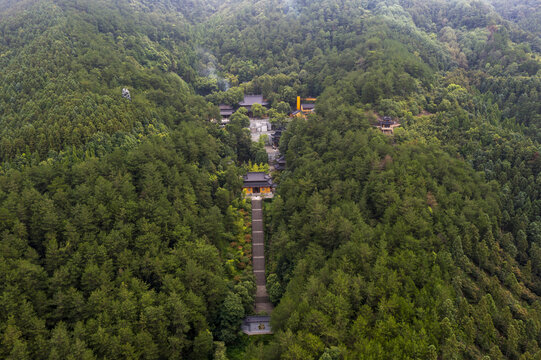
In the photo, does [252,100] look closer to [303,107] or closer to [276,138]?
[303,107]

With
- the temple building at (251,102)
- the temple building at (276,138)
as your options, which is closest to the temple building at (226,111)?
the temple building at (251,102)

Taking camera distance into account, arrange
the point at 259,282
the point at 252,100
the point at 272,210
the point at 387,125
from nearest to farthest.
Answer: the point at 259,282 < the point at 272,210 < the point at 387,125 < the point at 252,100

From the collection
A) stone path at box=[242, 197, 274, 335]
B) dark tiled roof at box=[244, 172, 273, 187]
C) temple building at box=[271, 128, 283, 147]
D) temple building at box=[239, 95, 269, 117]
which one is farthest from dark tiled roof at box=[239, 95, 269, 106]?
stone path at box=[242, 197, 274, 335]

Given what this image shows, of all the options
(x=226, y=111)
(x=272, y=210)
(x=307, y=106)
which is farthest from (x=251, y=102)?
(x=272, y=210)

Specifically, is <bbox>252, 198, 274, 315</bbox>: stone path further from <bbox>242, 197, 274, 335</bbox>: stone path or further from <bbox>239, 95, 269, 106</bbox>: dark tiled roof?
<bbox>239, 95, 269, 106</bbox>: dark tiled roof

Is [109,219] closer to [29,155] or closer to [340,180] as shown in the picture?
[29,155]
